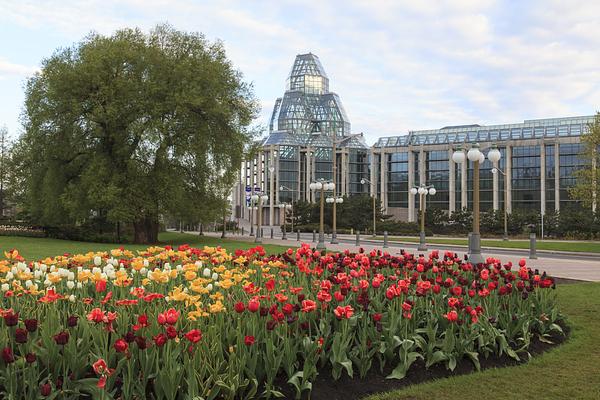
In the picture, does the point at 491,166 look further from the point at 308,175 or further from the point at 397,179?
the point at 308,175

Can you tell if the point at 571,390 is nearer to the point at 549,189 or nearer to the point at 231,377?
the point at 231,377

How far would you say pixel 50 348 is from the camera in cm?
436

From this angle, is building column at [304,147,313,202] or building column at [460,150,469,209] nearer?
building column at [460,150,469,209]

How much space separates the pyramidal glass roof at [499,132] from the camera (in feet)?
287

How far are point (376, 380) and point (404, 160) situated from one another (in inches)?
3895

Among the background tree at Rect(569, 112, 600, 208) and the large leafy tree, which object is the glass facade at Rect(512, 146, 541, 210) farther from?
the large leafy tree

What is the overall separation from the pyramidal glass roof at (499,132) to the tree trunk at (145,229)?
2516 inches

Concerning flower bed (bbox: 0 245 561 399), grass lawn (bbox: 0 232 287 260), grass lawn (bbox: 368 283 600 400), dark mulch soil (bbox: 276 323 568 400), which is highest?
flower bed (bbox: 0 245 561 399)

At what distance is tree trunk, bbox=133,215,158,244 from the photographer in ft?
129

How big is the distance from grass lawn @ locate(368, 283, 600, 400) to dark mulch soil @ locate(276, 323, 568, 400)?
0.49ft

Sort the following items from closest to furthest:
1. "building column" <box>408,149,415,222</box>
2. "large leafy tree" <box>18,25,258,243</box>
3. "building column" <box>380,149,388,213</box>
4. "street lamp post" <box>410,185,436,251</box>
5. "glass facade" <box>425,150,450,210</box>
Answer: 1. "street lamp post" <box>410,185,436,251</box>
2. "large leafy tree" <box>18,25,258,243</box>
3. "glass facade" <box>425,150,450,210</box>
4. "building column" <box>408,149,415,222</box>
5. "building column" <box>380,149,388,213</box>

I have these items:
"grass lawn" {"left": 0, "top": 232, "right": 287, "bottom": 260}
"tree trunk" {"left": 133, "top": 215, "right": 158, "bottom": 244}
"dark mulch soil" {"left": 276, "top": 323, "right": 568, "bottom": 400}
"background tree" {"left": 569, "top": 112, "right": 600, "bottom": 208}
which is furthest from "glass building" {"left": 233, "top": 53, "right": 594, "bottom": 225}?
"dark mulch soil" {"left": 276, "top": 323, "right": 568, "bottom": 400}

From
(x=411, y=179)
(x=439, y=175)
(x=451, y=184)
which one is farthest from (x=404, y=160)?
(x=451, y=184)

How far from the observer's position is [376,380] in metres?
5.57
